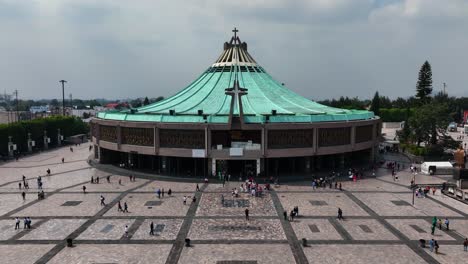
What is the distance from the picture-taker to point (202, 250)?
2469 cm

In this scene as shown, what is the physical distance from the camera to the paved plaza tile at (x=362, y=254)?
23125mm

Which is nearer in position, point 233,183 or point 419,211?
point 419,211

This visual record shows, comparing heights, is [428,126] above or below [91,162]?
above

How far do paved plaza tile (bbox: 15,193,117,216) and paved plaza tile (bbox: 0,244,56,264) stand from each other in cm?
686

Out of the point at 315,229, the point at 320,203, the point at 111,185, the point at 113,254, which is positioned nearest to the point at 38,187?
the point at 111,185

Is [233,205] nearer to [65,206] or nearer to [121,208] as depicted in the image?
[121,208]

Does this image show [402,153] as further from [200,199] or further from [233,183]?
[200,199]

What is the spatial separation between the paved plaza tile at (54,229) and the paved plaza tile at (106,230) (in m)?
1.32

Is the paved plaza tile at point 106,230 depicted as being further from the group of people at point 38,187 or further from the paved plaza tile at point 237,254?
the group of people at point 38,187

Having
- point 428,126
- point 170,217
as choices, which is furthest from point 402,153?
point 170,217

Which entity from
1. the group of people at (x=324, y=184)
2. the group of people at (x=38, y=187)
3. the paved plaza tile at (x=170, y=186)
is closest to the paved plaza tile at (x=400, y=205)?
the group of people at (x=324, y=184)

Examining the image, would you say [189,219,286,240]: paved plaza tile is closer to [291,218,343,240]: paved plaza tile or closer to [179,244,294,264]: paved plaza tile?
[291,218,343,240]: paved plaza tile

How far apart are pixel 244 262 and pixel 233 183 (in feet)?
68.9

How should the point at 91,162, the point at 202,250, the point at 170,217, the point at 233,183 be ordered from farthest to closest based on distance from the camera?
the point at 91,162 → the point at 233,183 → the point at 170,217 → the point at 202,250
